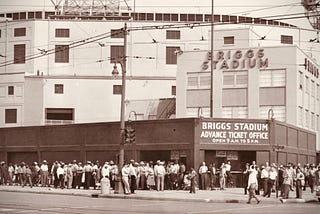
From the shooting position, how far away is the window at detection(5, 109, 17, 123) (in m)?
64.8

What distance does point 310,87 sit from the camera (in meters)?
58.8

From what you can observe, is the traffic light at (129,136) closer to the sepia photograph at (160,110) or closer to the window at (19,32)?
the sepia photograph at (160,110)

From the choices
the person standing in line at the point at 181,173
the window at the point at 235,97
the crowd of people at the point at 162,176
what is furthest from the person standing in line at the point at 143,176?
the window at the point at 235,97

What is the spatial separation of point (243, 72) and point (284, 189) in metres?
26.2

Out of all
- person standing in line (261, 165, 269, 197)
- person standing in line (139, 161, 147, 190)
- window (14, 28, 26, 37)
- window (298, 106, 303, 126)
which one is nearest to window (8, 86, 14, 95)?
window (14, 28, 26, 37)

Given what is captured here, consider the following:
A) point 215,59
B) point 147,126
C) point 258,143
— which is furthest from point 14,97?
point 258,143

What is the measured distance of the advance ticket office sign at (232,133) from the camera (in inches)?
1635

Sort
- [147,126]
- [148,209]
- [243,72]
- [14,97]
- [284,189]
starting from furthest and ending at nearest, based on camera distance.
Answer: [14,97], [243,72], [147,126], [284,189], [148,209]

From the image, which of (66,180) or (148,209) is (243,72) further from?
(148,209)

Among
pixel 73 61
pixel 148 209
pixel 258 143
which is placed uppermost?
pixel 73 61

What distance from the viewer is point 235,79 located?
186 ft

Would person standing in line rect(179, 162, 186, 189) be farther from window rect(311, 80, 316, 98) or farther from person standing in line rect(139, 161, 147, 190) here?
window rect(311, 80, 316, 98)

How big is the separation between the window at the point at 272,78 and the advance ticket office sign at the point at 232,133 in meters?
13.2

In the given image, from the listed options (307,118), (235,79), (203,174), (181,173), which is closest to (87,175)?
(181,173)
